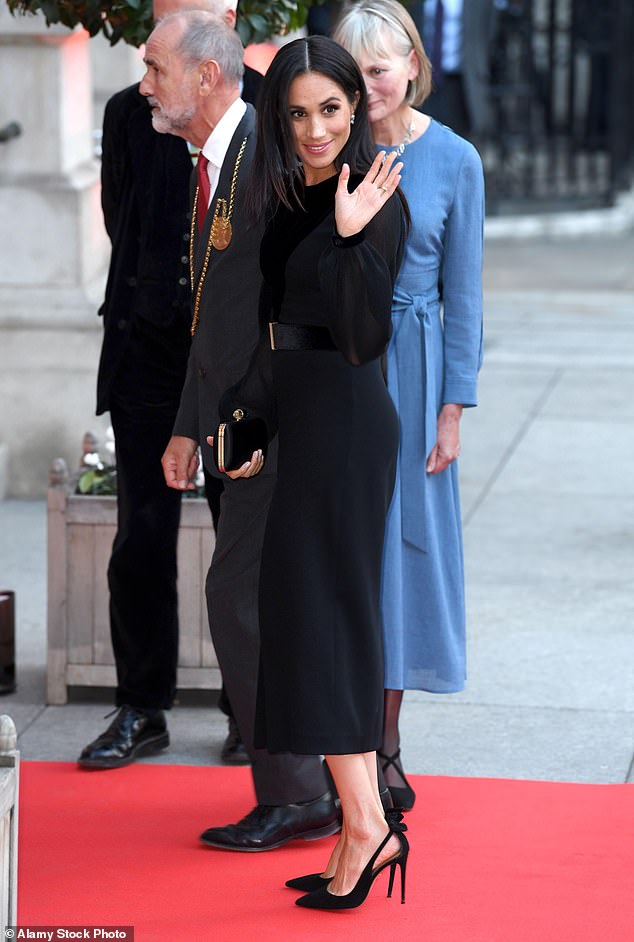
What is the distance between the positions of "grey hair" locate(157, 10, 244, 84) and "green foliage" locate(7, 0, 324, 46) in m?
0.76

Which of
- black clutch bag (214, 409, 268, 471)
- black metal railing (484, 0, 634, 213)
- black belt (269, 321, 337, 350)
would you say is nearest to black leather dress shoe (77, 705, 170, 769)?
black clutch bag (214, 409, 268, 471)

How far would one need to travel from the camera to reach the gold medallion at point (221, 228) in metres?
4.08

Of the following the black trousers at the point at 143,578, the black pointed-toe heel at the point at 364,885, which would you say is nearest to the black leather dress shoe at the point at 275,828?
the black pointed-toe heel at the point at 364,885

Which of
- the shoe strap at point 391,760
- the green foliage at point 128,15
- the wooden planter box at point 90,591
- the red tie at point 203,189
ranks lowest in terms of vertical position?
the shoe strap at point 391,760

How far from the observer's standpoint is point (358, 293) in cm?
343

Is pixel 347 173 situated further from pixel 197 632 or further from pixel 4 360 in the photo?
pixel 4 360

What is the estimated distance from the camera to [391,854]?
3.73 meters

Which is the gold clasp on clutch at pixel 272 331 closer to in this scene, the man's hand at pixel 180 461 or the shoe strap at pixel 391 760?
the man's hand at pixel 180 461

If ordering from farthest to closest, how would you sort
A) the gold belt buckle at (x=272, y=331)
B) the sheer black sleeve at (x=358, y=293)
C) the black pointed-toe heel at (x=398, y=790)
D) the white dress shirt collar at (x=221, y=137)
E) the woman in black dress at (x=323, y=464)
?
the black pointed-toe heel at (x=398, y=790) < the white dress shirt collar at (x=221, y=137) < the gold belt buckle at (x=272, y=331) < the woman in black dress at (x=323, y=464) < the sheer black sleeve at (x=358, y=293)

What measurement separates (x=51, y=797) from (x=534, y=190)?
46.7 feet

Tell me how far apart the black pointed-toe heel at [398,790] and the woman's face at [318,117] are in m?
1.58

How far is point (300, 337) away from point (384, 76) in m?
0.87

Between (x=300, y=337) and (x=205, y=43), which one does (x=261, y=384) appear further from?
(x=205, y=43)

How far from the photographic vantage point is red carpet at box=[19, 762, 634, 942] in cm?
368
